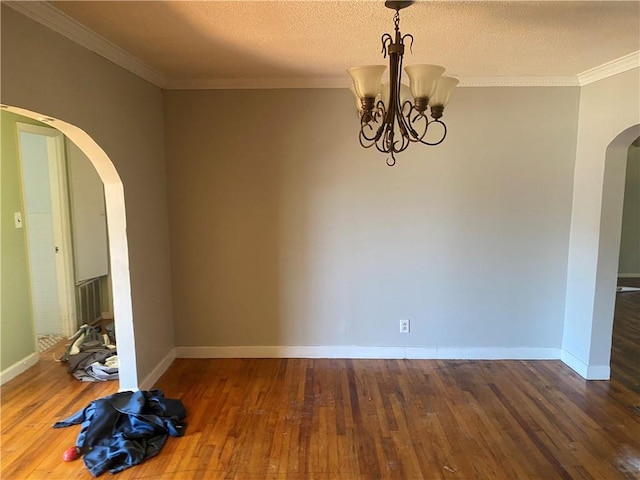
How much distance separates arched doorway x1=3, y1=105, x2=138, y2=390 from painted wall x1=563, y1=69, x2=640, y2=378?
11.4 ft

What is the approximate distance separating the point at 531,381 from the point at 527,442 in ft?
2.91

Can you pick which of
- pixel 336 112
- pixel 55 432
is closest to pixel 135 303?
pixel 55 432

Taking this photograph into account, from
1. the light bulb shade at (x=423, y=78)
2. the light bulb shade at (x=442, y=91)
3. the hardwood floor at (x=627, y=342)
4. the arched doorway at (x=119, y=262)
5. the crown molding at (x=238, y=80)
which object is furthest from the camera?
the hardwood floor at (x=627, y=342)

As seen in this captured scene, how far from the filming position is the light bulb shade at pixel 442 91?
1975 mm

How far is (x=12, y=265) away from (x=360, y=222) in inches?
112

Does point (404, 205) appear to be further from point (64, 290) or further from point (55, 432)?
point (64, 290)

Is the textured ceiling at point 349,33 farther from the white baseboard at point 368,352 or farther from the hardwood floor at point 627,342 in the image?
the hardwood floor at point 627,342

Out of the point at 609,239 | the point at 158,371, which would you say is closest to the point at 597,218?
the point at 609,239

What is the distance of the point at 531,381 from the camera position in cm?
338

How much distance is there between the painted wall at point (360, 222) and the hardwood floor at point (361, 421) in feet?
1.21

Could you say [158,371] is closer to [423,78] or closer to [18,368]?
[18,368]

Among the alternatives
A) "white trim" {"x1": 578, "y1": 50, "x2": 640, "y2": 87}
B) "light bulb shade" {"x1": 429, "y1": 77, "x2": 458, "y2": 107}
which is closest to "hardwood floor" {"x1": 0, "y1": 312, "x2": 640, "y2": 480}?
"light bulb shade" {"x1": 429, "y1": 77, "x2": 458, "y2": 107}

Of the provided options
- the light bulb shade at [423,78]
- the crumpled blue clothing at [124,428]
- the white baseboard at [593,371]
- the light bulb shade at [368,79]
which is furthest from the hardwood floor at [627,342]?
the crumpled blue clothing at [124,428]

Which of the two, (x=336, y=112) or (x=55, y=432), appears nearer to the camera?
(x=55, y=432)
